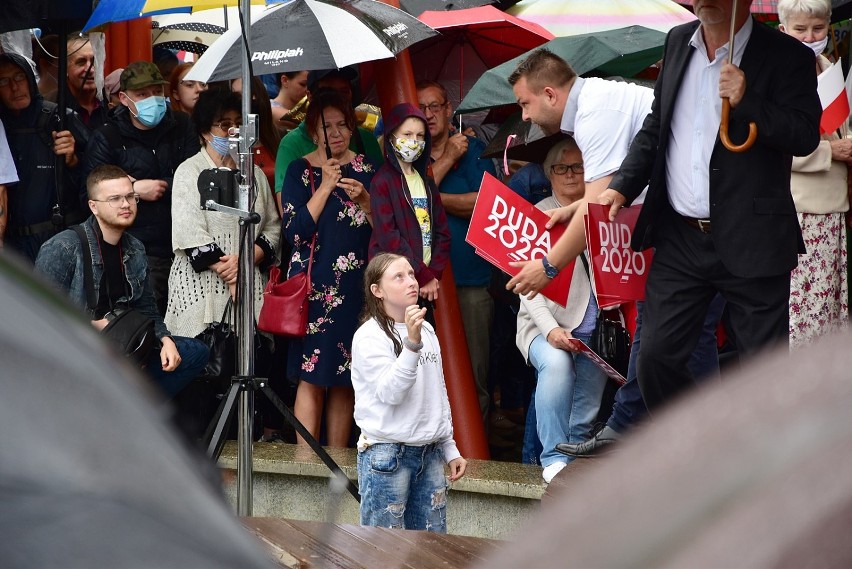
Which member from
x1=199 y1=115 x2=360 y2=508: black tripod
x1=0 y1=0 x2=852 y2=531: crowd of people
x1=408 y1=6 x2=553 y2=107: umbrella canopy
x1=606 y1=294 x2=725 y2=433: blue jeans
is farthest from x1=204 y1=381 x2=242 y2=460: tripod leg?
x1=408 y1=6 x2=553 y2=107: umbrella canopy

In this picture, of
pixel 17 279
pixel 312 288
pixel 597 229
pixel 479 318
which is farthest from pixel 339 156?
pixel 17 279

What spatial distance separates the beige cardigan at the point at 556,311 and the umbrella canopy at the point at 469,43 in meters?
2.32

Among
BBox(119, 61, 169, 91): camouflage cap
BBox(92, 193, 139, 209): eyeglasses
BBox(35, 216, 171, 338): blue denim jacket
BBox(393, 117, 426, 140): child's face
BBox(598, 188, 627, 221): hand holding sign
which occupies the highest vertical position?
BBox(119, 61, 169, 91): camouflage cap

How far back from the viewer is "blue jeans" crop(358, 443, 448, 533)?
5.12 meters

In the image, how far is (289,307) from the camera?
6762 mm

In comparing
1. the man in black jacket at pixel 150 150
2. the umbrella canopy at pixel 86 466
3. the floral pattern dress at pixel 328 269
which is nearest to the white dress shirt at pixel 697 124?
the floral pattern dress at pixel 328 269

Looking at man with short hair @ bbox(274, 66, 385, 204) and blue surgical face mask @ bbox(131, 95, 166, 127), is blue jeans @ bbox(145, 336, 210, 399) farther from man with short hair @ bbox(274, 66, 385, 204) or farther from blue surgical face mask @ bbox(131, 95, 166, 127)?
blue surgical face mask @ bbox(131, 95, 166, 127)

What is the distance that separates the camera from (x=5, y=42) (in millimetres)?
8312

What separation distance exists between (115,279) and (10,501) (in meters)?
5.84

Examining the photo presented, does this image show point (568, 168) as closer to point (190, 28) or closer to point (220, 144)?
point (220, 144)

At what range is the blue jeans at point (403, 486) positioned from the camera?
5121 millimetres

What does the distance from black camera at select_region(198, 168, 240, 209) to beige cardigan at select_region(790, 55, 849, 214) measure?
262 cm

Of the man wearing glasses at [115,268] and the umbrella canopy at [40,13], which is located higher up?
the umbrella canopy at [40,13]

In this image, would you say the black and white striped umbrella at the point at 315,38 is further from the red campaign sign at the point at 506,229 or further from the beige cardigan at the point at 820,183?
the beige cardigan at the point at 820,183
